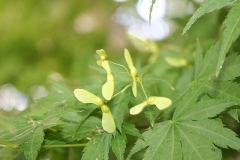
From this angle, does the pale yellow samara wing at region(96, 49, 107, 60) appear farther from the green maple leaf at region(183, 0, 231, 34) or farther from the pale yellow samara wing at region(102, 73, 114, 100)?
the green maple leaf at region(183, 0, 231, 34)

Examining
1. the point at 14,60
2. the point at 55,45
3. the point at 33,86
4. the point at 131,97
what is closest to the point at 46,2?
the point at 55,45

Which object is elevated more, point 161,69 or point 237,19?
point 161,69

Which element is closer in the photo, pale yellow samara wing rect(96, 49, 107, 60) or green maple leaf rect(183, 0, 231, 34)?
green maple leaf rect(183, 0, 231, 34)

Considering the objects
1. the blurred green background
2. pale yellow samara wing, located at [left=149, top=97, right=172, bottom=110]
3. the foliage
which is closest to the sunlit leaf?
the foliage

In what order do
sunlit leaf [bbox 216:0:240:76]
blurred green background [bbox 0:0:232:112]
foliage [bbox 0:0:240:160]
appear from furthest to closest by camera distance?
blurred green background [bbox 0:0:232:112] → foliage [bbox 0:0:240:160] → sunlit leaf [bbox 216:0:240:76]

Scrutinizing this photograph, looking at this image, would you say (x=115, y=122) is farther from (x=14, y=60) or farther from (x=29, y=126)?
(x=14, y=60)

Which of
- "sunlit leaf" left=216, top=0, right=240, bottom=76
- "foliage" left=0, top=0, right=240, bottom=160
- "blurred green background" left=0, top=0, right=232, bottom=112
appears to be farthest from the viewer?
"blurred green background" left=0, top=0, right=232, bottom=112

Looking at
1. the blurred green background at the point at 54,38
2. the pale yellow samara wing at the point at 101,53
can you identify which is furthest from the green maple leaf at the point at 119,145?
the blurred green background at the point at 54,38
